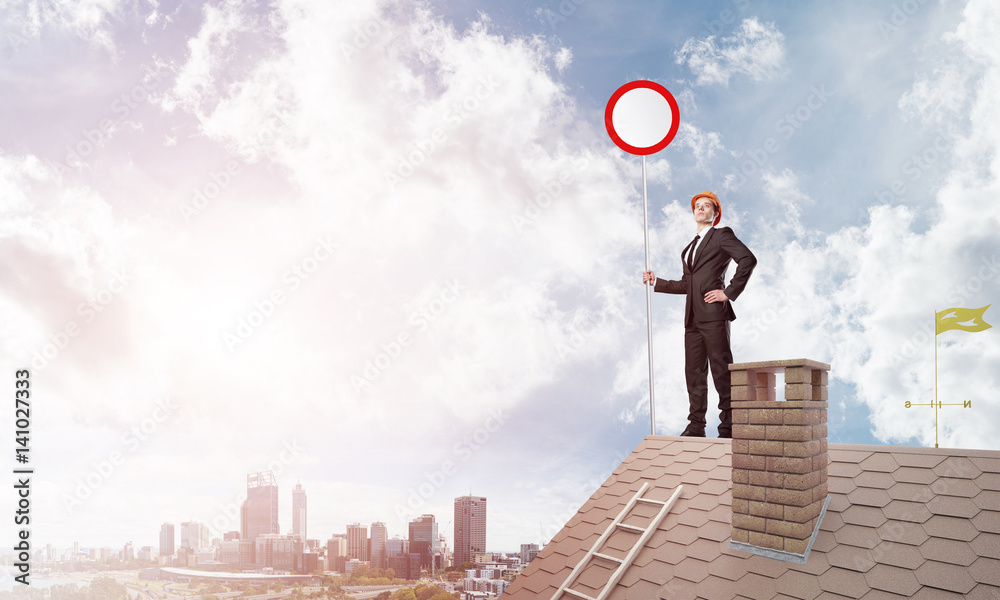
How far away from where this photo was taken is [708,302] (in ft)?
18.6

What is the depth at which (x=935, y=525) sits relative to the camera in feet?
10.2

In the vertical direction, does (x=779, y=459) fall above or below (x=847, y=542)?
above

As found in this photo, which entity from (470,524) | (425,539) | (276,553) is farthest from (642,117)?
(276,553)

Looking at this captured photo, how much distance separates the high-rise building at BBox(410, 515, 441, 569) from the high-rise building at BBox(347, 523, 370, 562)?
1.36m

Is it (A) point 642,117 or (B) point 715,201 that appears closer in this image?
(B) point 715,201

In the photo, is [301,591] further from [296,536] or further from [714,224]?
[714,224]

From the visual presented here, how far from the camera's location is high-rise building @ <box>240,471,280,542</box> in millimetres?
11141

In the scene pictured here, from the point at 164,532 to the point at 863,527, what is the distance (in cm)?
1224

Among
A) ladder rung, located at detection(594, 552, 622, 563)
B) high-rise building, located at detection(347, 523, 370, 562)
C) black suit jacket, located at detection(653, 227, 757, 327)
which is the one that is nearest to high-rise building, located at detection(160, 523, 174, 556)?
high-rise building, located at detection(347, 523, 370, 562)

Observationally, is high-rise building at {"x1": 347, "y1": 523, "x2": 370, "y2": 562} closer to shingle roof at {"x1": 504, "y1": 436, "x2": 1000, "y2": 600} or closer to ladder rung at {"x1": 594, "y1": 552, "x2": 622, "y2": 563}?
shingle roof at {"x1": 504, "y1": 436, "x2": 1000, "y2": 600}

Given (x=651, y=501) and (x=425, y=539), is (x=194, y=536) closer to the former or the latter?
(x=425, y=539)

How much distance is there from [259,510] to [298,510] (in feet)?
3.02

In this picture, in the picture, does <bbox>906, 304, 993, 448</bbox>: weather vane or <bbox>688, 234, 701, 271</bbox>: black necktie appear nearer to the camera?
<bbox>906, 304, 993, 448</bbox>: weather vane

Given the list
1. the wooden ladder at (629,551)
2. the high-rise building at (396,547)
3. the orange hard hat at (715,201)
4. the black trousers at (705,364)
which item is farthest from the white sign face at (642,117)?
the high-rise building at (396,547)
